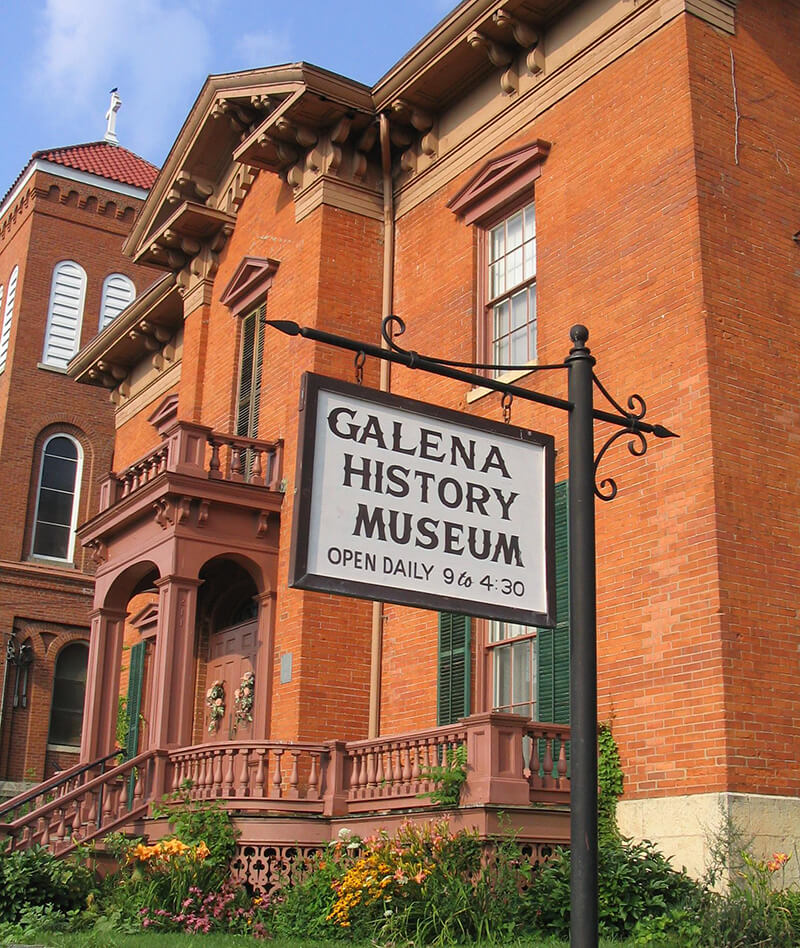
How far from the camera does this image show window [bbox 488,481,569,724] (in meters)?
12.7

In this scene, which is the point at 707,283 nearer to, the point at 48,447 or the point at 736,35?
the point at 736,35

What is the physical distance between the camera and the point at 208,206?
2141cm

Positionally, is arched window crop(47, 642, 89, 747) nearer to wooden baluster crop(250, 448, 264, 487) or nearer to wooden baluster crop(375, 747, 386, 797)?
wooden baluster crop(250, 448, 264, 487)

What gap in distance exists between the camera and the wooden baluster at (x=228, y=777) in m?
13.4

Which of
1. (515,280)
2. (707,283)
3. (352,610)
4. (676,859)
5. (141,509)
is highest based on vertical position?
(515,280)

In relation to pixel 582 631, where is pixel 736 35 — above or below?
above

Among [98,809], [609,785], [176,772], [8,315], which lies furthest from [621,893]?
[8,315]

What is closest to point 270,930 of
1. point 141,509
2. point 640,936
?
point 640,936

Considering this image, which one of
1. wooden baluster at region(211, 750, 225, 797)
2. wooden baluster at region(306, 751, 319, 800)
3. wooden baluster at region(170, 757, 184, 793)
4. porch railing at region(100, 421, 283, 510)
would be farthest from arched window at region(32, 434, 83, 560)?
wooden baluster at region(306, 751, 319, 800)

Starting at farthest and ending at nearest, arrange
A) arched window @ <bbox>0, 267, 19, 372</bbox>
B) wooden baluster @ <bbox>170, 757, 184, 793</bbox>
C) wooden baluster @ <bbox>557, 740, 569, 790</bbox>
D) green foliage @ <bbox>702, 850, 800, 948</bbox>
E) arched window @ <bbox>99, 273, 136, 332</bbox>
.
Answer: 1. arched window @ <bbox>99, 273, 136, 332</bbox>
2. arched window @ <bbox>0, 267, 19, 372</bbox>
3. wooden baluster @ <bbox>170, 757, 184, 793</bbox>
4. wooden baluster @ <bbox>557, 740, 569, 790</bbox>
5. green foliage @ <bbox>702, 850, 800, 948</bbox>

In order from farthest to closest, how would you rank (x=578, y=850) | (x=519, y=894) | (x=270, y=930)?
(x=270, y=930)
(x=519, y=894)
(x=578, y=850)

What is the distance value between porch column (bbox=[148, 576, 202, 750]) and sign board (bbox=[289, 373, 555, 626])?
10850 millimetres

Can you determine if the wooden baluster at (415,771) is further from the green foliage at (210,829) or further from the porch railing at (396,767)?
the green foliage at (210,829)

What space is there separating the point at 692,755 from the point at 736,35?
7.95 metres
